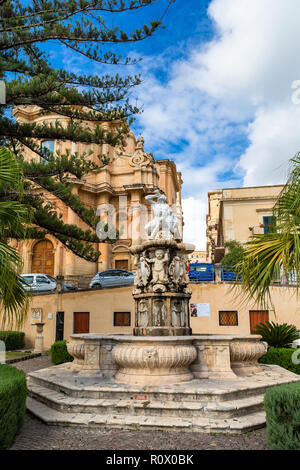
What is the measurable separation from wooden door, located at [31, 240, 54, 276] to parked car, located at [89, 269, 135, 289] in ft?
24.9

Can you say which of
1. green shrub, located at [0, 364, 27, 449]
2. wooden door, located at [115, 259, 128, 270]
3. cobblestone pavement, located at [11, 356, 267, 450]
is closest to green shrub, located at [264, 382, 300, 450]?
cobblestone pavement, located at [11, 356, 267, 450]

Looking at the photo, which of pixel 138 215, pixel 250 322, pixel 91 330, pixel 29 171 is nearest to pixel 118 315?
pixel 91 330

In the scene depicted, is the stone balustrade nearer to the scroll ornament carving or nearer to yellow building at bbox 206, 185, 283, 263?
yellow building at bbox 206, 185, 283, 263

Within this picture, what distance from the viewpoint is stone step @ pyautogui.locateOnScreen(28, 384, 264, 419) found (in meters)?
5.36

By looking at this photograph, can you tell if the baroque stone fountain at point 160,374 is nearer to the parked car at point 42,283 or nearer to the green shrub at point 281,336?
the green shrub at point 281,336

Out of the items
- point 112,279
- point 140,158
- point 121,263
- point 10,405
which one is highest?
point 140,158

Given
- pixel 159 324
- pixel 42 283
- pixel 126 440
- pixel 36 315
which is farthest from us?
pixel 42 283

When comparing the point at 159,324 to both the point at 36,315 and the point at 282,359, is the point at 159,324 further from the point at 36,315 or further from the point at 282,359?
the point at 36,315

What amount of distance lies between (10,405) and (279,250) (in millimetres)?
3988

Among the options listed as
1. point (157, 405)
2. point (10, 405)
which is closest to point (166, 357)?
point (157, 405)

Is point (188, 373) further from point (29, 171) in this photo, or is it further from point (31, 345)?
point (31, 345)

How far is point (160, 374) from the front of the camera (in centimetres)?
661

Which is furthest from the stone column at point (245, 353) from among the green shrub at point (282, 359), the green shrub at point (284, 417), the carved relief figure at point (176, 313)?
the green shrub at point (284, 417)
